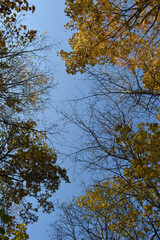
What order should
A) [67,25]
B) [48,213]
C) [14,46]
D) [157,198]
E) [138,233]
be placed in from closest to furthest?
[157,198], [14,46], [67,25], [138,233], [48,213]

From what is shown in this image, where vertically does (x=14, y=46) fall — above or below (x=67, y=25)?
below

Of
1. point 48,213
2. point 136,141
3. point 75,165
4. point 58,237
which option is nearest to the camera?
point 136,141

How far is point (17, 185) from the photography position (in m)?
6.11

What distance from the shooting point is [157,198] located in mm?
4055

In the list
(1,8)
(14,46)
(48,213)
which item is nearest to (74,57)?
(14,46)

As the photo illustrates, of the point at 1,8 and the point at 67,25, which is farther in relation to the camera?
the point at 67,25

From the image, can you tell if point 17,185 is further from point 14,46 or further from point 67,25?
point 67,25

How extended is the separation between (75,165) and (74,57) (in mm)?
2971

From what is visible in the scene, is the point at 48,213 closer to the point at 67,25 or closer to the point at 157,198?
the point at 157,198

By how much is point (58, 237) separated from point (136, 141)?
749 cm

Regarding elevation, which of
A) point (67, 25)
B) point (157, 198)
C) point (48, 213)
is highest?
point (67, 25)

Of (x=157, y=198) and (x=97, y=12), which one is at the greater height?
(x=97, y=12)

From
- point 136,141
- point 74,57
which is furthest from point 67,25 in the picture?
point 136,141

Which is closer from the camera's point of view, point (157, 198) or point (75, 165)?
point (157, 198)
